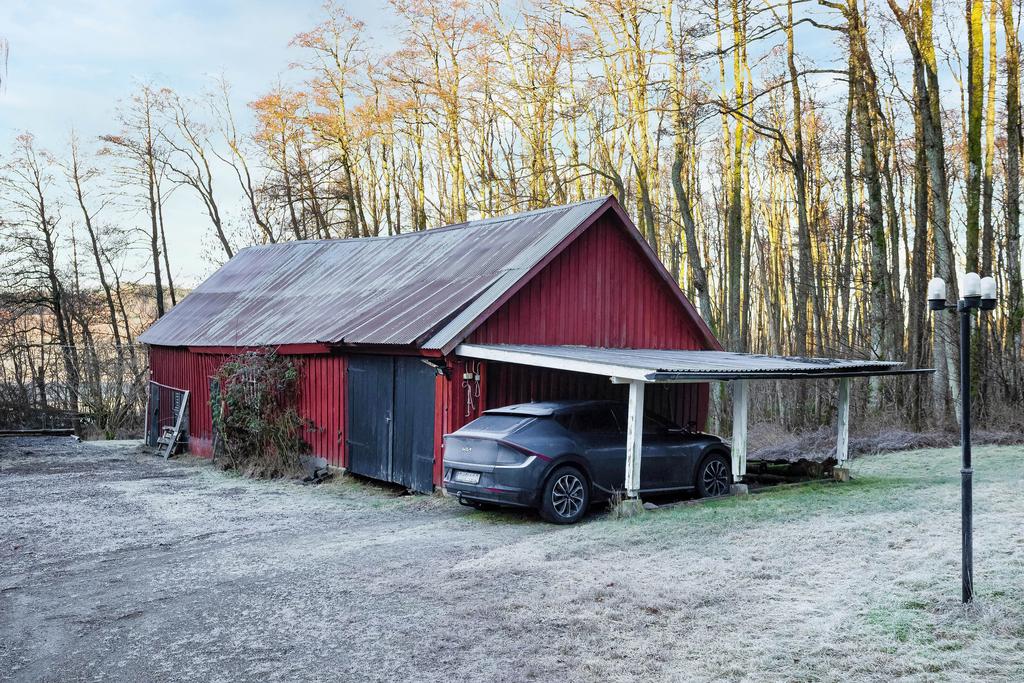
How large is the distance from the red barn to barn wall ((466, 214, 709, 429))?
A: 0.03 metres

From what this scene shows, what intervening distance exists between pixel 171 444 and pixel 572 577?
15.9m

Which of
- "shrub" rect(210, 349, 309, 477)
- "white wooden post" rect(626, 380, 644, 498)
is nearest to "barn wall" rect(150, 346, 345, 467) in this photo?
"shrub" rect(210, 349, 309, 477)

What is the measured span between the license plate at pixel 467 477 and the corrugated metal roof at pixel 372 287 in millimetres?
2502

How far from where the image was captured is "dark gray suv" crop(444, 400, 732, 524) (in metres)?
11.0

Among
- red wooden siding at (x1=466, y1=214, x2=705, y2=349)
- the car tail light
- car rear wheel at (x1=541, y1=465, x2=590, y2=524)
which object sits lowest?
car rear wheel at (x1=541, y1=465, x2=590, y2=524)

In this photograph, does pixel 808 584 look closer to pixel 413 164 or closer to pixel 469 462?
pixel 469 462

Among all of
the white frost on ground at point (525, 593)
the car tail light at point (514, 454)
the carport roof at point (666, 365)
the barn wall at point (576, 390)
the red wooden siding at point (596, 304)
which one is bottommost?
the white frost on ground at point (525, 593)

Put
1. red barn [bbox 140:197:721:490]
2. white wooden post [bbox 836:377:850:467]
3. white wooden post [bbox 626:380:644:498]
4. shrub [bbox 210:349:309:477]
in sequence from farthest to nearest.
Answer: shrub [bbox 210:349:309:477] < white wooden post [bbox 836:377:850:467] < red barn [bbox 140:197:721:490] < white wooden post [bbox 626:380:644:498]

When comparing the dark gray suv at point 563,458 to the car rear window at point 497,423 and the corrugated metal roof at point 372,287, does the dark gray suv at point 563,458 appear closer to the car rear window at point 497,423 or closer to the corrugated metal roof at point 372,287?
the car rear window at point 497,423

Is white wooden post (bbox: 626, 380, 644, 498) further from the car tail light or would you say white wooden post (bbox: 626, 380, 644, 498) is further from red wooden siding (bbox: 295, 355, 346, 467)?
red wooden siding (bbox: 295, 355, 346, 467)

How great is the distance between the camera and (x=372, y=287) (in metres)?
18.9

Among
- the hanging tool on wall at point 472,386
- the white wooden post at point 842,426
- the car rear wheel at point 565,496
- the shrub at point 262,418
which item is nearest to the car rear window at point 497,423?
the car rear wheel at point 565,496

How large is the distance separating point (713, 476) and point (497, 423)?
11.5ft

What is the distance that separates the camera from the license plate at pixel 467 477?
11337 millimetres
